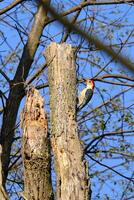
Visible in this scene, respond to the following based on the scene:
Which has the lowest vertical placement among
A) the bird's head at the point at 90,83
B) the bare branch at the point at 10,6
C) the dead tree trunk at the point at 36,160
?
the dead tree trunk at the point at 36,160

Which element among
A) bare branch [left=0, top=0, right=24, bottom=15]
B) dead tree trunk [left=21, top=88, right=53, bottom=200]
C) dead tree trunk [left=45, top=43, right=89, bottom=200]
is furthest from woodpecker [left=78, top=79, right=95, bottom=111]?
bare branch [left=0, top=0, right=24, bottom=15]

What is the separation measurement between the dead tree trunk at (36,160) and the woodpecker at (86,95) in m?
0.83

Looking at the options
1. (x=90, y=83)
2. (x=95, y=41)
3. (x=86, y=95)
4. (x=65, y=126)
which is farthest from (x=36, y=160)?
(x=95, y=41)

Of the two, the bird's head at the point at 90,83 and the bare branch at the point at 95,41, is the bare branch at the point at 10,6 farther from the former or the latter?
the bare branch at the point at 95,41

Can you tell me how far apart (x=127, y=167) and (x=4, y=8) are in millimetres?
2422

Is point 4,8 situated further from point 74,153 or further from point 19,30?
point 74,153

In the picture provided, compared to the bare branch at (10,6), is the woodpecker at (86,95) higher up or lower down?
lower down

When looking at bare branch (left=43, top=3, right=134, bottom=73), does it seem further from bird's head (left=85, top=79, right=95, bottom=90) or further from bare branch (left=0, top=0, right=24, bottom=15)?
bare branch (left=0, top=0, right=24, bottom=15)

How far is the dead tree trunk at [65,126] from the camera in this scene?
3.66m

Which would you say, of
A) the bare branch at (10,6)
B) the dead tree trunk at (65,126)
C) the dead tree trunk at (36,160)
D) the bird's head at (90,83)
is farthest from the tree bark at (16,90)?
the dead tree trunk at (36,160)

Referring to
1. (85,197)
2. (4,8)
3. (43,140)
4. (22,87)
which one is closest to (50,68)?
(43,140)

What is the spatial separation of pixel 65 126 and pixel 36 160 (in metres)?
0.39

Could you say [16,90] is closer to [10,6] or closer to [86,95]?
[10,6]

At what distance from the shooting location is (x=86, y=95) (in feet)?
16.5
